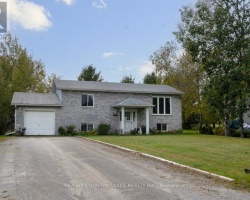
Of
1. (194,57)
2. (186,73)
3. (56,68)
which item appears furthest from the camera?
(56,68)

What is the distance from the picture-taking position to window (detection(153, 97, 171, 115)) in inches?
1216

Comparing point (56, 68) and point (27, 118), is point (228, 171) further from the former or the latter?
point (56, 68)

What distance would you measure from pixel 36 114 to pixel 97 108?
549cm

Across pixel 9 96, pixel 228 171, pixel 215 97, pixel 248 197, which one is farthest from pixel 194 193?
pixel 9 96

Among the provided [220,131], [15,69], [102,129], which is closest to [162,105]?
[220,131]

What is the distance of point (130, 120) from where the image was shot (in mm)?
29344

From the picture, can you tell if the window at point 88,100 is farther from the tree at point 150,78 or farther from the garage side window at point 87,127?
the tree at point 150,78

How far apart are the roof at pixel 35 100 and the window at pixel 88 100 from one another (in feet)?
7.71

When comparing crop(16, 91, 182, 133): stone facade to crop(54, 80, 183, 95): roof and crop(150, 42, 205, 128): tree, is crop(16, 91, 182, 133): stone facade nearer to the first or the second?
crop(54, 80, 183, 95): roof

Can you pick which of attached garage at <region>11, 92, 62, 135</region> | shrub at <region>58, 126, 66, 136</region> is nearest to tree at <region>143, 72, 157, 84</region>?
attached garage at <region>11, 92, 62, 135</region>

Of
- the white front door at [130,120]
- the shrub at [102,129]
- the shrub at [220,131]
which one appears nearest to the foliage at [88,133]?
the shrub at [102,129]

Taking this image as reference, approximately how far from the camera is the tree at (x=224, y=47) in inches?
956

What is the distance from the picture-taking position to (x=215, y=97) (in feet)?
85.4

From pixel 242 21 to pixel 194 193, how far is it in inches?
860
